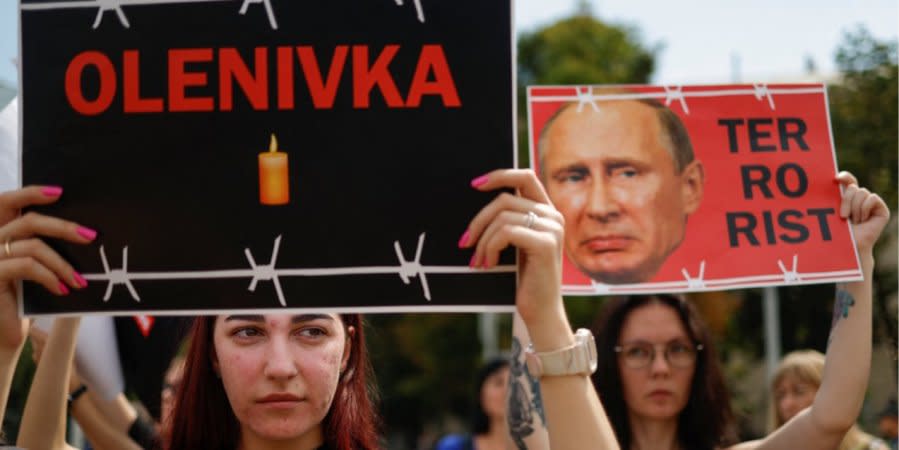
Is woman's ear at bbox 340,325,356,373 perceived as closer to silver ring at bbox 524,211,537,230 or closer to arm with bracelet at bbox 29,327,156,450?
silver ring at bbox 524,211,537,230

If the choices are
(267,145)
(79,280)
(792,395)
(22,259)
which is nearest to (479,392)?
(792,395)

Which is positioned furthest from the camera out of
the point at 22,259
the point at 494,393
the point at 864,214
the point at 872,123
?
the point at 494,393

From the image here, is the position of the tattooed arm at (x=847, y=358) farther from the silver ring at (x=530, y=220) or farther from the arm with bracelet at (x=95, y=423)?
the arm with bracelet at (x=95, y=423)

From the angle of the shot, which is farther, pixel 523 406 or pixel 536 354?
pixel 523 406

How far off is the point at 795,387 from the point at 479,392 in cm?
187

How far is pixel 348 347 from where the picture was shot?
9.91ft

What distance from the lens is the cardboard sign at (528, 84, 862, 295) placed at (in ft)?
11.9

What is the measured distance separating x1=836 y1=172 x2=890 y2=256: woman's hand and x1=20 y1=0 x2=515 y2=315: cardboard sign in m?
1.63

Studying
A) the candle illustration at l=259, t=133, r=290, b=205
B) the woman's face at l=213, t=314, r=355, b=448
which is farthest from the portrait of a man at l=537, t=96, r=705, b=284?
the candle illustration at l=259, t=133, r=290, b=205

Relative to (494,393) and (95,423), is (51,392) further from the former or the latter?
(494,393)

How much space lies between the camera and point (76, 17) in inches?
103

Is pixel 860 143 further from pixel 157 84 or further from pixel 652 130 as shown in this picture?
pixel 157 84

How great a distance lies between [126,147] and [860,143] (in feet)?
11.5

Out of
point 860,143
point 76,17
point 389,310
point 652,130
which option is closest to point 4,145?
point 76,17
